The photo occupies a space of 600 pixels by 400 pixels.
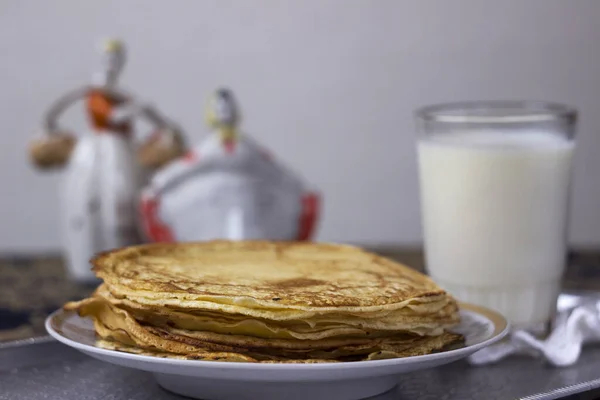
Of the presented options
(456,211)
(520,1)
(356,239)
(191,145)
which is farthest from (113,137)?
(520,1)

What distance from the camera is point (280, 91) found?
2799 millimetres

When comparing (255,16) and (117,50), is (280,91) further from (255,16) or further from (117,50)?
(117,50)

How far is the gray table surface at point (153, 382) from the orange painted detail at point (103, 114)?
31.7 inches

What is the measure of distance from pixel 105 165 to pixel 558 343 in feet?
3.25

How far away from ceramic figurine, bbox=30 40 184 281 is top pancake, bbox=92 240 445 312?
711 millimetres

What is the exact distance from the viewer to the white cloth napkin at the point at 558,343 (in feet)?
3.12

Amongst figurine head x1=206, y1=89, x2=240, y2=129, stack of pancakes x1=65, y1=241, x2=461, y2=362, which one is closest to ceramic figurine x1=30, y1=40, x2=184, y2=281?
figurine head x1=206, y1=89, x2=240, y2=129

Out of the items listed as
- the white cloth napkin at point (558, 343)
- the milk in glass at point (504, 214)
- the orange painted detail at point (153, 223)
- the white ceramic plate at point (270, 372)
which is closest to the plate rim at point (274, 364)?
the white ceramic plate at point (270, 372)

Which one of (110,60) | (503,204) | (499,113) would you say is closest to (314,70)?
(110,60)

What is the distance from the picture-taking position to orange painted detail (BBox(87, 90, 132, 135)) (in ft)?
5.60

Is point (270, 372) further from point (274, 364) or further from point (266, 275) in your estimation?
point (266, 275)

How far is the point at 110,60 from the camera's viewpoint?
176 cm

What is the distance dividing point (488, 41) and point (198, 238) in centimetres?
151

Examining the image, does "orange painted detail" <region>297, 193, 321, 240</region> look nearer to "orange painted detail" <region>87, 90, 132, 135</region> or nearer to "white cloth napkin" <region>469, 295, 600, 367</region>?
"orange painted detail" <region>87, 90, 132, 135</region>
